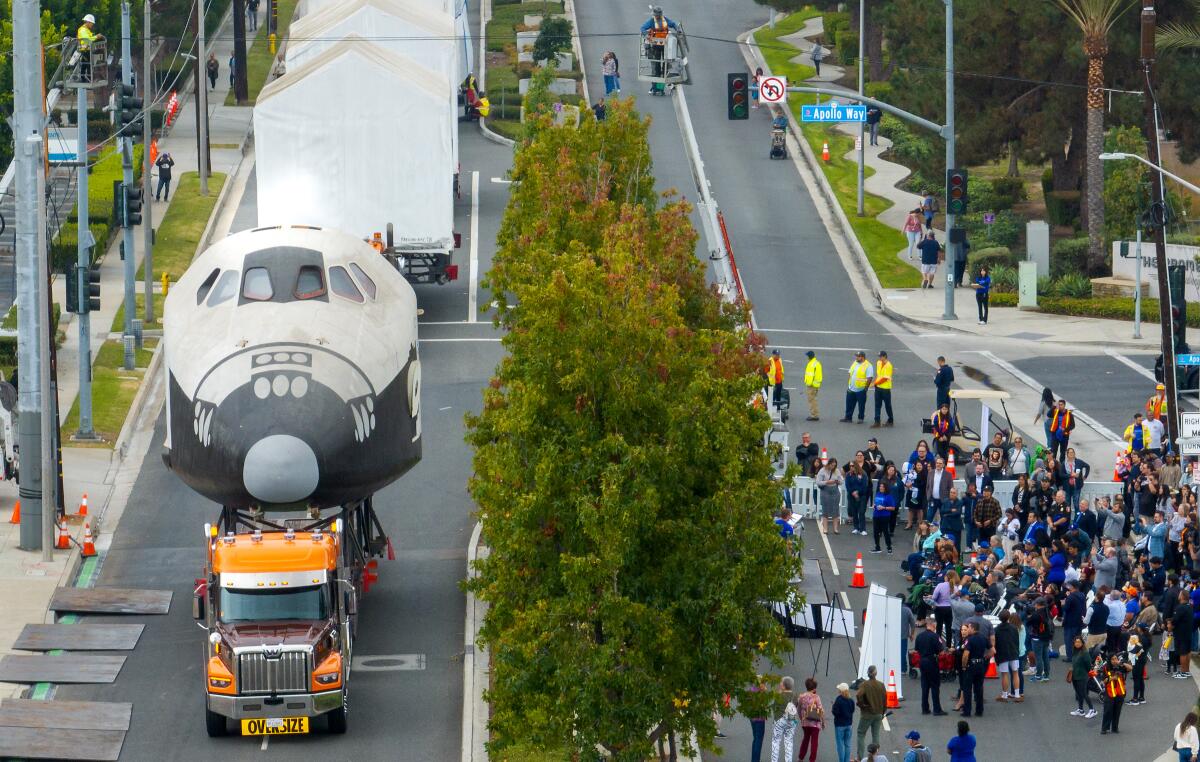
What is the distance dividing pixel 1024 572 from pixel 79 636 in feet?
47.6

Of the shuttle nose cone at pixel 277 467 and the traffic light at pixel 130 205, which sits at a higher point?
the traffic light at pixel 130 205

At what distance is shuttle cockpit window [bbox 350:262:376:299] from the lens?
104ft

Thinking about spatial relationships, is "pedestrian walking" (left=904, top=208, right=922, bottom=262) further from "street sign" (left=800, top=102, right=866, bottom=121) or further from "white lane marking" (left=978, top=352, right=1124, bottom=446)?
"white lane marking" (left=978, top=352, right=1124, bottom=446)

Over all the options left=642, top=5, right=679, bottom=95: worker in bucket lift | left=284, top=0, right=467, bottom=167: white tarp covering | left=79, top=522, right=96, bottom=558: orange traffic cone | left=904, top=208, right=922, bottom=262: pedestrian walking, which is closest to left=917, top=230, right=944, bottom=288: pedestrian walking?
left=904, top=208, right=922, bottom=262: pedestrian walking

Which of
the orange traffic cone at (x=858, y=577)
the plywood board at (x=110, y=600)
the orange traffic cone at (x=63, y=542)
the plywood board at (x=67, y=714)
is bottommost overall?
the plywood board at (x=67, y=714)

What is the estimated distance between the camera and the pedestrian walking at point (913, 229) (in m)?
60.5

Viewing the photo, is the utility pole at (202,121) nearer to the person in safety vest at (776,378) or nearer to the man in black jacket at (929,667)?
the person in safety vest at (776,378)

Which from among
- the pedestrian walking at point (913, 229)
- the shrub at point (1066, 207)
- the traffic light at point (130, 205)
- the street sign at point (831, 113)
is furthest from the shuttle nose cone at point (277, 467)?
the shrub at point (1066, 207)

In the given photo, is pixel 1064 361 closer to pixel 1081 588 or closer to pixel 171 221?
pixel 1081 588

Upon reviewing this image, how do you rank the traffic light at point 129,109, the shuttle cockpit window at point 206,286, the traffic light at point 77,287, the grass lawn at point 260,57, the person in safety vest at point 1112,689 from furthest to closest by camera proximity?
the grass lawn at point 260,57 → the traffic light at point 129,109 → the traffic light at point 77,287 → the shuttle cockpit window at point 206,286 → the person in safety vest at point 1112,689

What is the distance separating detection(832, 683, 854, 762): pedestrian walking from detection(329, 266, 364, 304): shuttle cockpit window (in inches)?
365

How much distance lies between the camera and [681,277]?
35906mm

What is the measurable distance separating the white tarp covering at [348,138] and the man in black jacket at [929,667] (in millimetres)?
20639

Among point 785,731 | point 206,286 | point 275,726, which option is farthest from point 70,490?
point 785,731
